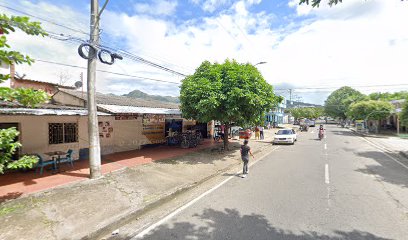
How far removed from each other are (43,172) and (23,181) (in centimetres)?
116

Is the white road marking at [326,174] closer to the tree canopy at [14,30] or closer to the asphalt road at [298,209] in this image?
the asphalt road at [298,209]

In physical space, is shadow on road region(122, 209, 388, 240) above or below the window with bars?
below

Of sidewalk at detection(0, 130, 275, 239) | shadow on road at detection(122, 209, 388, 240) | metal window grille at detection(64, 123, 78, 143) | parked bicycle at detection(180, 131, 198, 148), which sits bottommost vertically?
shadow on road at detection(122, 209, 388, 240)

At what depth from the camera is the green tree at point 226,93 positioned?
11656 millimetres

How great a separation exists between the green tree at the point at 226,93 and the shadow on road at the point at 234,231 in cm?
687

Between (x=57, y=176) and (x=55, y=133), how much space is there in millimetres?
2884

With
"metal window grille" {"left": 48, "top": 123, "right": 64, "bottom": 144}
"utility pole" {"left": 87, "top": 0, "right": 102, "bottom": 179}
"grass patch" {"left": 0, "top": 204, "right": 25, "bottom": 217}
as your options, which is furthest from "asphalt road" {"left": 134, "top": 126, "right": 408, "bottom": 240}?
"metal window grille" {"left": 48, "top": 123, "right": 64, "bottom": 144}

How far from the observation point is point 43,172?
29.4 feet

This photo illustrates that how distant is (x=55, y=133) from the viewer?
34.3 ft

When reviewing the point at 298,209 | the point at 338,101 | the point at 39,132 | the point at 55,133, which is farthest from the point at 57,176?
the point at 338,101

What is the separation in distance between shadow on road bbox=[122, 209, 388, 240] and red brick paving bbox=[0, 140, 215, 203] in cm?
441

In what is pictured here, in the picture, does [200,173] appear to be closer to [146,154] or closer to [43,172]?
[146,154]

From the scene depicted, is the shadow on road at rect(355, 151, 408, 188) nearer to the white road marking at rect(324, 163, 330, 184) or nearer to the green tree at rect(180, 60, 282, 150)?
the white road marking at rect(324, 163, 330, 184)

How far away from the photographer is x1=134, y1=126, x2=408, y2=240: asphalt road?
15.3 feet
